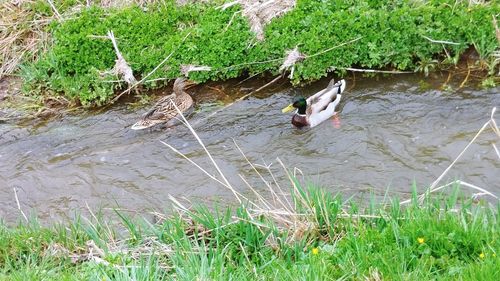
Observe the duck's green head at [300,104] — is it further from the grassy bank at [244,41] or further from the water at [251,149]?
the grassy bank at [244,41]

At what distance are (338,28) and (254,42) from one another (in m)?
1.07

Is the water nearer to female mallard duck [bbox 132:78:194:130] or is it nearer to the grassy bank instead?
female mallard duck [bbox 132:78:194:130]

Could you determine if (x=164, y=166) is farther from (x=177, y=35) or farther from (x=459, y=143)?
(x=459, y=143)

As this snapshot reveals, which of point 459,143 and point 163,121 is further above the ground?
point 163,121

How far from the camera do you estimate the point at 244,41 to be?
8.23 m

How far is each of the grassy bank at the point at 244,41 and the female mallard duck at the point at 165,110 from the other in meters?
0.38

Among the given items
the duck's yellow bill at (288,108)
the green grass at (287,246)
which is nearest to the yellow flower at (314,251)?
the green grass at (287,246)

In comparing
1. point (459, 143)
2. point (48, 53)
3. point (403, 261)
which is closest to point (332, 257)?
point (403, 261)

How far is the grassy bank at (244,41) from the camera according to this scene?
784cm

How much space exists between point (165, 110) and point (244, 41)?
4.48 ft

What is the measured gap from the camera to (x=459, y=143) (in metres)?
6.75

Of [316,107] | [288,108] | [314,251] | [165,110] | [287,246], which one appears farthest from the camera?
[165,110]

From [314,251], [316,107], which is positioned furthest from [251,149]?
[314,251]

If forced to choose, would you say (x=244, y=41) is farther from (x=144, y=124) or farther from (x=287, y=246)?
(x=287, y=246)
